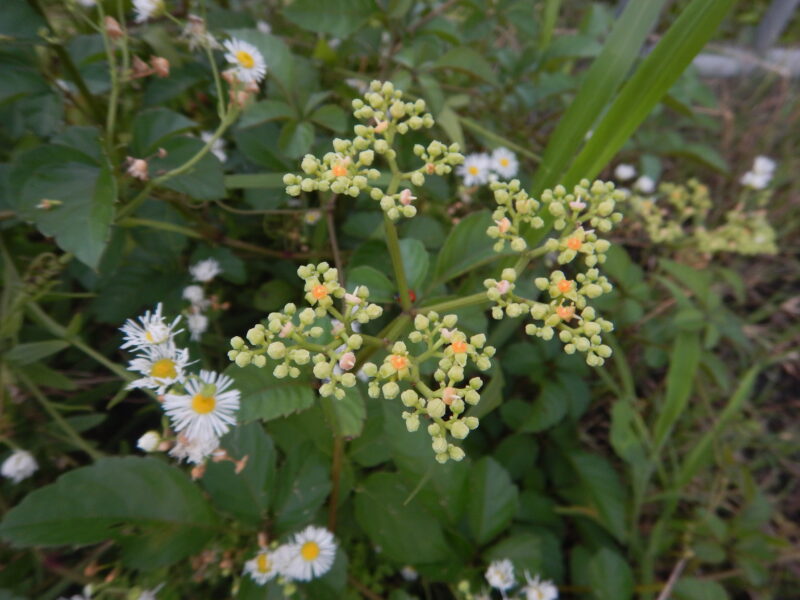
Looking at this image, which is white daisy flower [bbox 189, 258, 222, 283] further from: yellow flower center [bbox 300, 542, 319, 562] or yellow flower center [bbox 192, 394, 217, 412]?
yellow flower center [bbox 300, 542, 319, 562]

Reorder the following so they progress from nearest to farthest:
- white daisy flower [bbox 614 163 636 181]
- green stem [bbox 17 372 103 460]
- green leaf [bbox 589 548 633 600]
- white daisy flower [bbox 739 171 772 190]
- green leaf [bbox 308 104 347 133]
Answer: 1. green stem [bbox 17 372 103 460]
2. green leaf [bbox 308 104 347 133]
3. green leaf [bbox 589 548 633 600]
4. white daisy flower [bbox 614 163 636 181]
5. white daisy flower [bbox 739 171 772 190]

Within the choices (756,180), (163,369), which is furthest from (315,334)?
(756,180)

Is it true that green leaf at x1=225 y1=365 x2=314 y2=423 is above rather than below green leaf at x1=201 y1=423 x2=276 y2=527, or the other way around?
above

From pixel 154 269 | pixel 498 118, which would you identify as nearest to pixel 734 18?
pixel 498 118

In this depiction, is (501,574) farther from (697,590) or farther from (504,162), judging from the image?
(504,162)

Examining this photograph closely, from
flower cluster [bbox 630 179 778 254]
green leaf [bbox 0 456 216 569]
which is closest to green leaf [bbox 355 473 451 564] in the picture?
green leaf [bbox 0 456 216 569]

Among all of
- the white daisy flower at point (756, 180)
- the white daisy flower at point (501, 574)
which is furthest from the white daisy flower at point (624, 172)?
the white daisy flower at point (501, 574)

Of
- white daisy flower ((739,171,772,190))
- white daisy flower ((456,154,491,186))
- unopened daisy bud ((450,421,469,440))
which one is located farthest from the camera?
white daisy flower ((739,171,772,190))

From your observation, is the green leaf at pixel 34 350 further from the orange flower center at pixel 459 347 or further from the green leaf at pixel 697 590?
the green leaf at pixel 697 590
